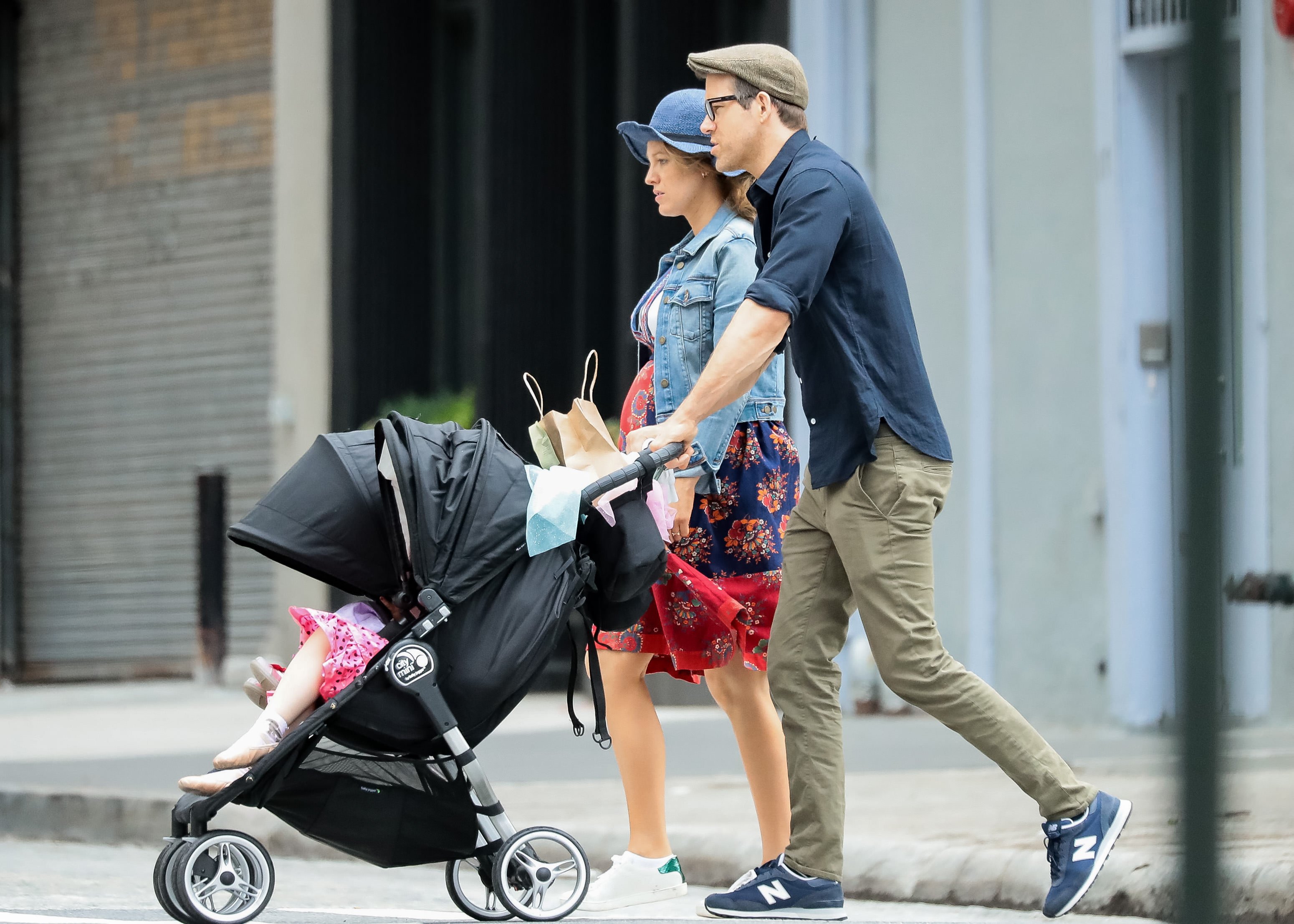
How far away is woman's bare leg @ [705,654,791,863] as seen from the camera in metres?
4.25

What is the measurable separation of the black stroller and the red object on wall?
1523 millimetres

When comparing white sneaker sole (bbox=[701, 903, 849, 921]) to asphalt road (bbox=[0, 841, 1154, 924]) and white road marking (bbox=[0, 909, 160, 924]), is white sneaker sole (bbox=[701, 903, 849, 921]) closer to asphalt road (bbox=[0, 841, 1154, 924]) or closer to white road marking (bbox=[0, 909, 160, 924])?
asphalt road (bbox=[0, 841, 1154, 924])

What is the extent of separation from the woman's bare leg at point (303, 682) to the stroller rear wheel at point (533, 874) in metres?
Answer: 0.51

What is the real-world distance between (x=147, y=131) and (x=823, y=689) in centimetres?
1006

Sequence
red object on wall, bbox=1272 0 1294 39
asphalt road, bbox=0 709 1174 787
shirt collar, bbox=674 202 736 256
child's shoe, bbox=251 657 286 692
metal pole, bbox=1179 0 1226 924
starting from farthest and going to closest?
asphalt road, bbox=0 709 1174 787, shirt collar, bbox=674 202 736 256, child's shoe, bbox=251 657 286 692, red object on wall, bbox=1272 0 1294 39, metal pole, bbox=1179 0 1226 924

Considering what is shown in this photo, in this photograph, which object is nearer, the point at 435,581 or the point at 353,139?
the point at 435,581

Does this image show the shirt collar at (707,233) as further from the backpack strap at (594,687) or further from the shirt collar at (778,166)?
the backpack strap at (594,687)

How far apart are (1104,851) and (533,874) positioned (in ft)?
3.80

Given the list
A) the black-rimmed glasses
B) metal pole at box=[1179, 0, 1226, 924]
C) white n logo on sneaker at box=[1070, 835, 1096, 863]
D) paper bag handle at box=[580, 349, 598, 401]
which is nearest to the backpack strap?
paper bag handle at box=[580, 349, 598, 401]

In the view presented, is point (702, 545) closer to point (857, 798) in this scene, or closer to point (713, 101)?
point (713, 101)

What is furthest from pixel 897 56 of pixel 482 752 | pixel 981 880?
pixel 981 880

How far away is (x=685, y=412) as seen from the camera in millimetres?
3783

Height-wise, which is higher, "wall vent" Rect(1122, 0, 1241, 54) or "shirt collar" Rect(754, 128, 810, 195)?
"wall vent" Rect(1122, 0, 1241, 54)

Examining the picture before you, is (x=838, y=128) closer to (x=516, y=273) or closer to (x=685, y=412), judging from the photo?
(x=516, y=273)
